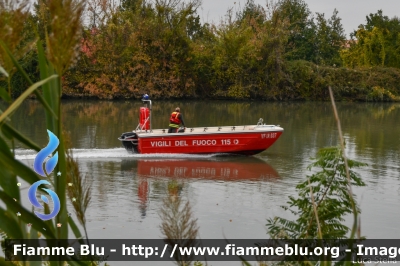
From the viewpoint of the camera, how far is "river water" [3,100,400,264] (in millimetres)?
10461

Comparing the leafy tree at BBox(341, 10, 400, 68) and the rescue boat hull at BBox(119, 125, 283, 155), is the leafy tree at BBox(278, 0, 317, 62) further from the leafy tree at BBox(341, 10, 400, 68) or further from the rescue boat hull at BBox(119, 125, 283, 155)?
the rescue boat hull at BBox(119, 125, 283, 155)

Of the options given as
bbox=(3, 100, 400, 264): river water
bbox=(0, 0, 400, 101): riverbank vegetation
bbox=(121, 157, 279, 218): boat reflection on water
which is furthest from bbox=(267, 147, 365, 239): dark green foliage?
bbox=(0, 0, 400, 101): riverbank vegetation

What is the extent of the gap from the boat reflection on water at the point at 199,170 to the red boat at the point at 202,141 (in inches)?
14.0

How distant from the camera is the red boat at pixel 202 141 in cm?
1820

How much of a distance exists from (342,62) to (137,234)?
191 feet

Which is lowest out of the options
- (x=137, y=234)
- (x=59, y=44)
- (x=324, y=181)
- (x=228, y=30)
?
(x=137, y=234)

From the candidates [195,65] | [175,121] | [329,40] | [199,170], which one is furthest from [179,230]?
[329,40]

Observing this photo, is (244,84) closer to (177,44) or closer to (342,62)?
(177,44)

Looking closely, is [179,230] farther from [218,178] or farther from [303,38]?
[303,38]

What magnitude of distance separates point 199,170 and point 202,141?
1.89 metres

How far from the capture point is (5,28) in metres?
1.31

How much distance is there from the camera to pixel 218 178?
15484 millimetres

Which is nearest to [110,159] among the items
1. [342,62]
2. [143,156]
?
[143,156]

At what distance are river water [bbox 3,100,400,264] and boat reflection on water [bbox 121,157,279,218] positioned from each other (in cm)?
2
